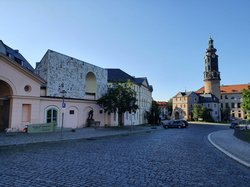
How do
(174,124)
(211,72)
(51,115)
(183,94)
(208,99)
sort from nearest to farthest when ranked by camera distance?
(51,115)
(174,124)
(208,99)
(183,94)
(211,72)

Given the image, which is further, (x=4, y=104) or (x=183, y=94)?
(x=183, y=94)

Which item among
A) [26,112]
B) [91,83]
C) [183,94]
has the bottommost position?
[26,112]

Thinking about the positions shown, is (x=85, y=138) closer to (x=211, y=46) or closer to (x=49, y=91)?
(x=49, y=91)

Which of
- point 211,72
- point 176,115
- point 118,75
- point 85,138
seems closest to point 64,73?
point 85,138

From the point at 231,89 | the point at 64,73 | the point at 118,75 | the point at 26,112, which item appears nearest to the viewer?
the point at 26,112

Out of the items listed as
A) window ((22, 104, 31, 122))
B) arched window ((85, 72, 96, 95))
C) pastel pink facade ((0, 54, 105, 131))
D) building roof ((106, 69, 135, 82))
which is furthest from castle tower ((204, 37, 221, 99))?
window ((22, 104, 31, 122))

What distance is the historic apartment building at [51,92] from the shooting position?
81.9ft

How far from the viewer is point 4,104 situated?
25.9 m

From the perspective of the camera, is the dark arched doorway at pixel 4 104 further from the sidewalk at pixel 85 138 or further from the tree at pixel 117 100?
the tree at pixel 117 100

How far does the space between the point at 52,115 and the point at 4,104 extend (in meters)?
5.35

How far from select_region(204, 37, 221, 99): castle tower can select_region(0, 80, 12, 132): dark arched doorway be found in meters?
105

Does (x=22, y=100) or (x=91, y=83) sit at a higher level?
(x=91, y=83)

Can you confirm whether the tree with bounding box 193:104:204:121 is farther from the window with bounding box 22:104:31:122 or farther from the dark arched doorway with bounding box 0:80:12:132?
the dark arched doorway with bounding box 0:80:12:132

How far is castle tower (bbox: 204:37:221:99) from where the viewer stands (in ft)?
381
